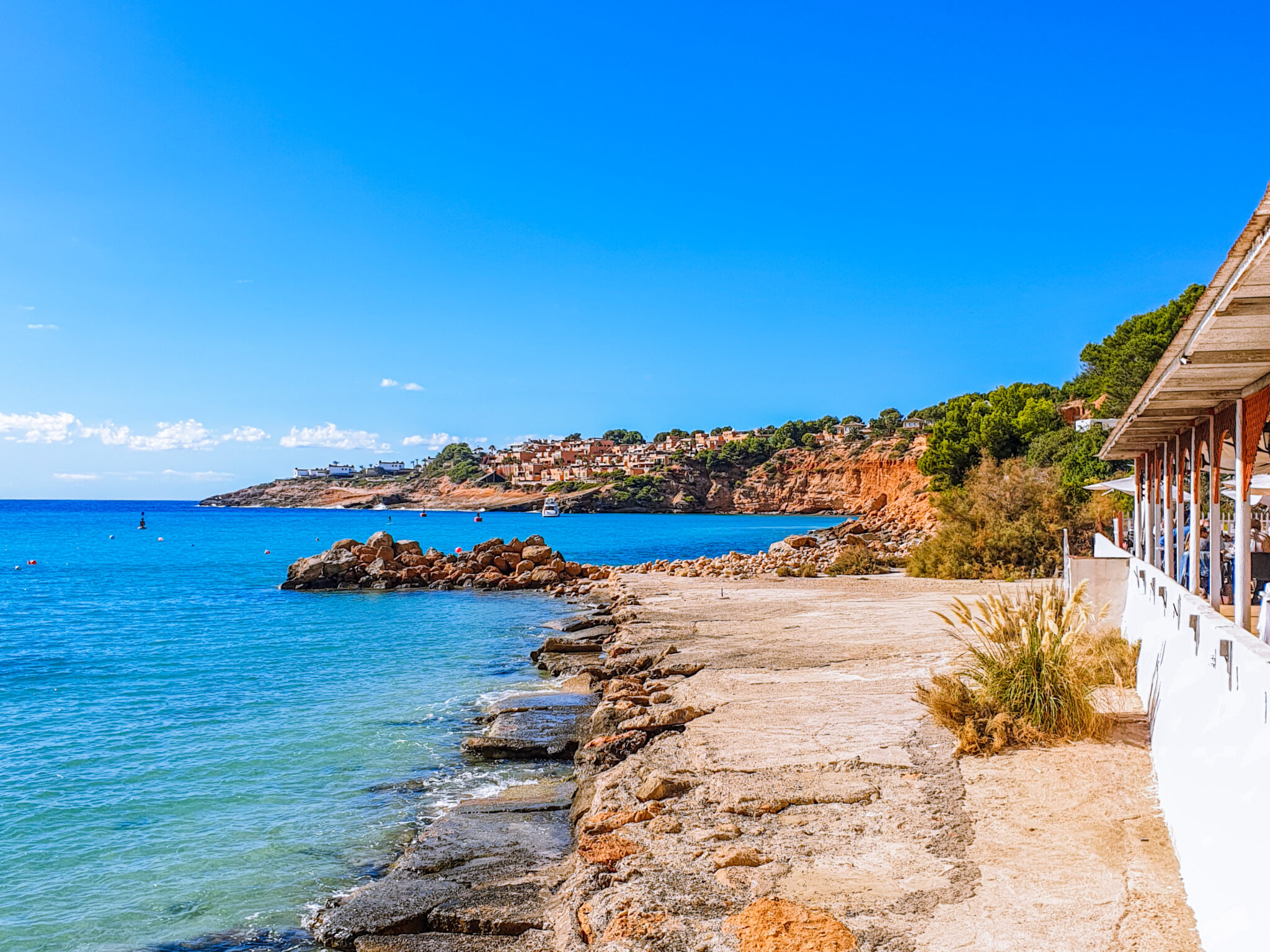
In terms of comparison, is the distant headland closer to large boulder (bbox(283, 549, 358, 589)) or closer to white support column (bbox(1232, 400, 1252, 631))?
large boulder (bbox(283, 549, 358, 589))

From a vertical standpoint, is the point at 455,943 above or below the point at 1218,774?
below

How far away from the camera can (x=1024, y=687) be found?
9.16 meters

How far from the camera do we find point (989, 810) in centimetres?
734

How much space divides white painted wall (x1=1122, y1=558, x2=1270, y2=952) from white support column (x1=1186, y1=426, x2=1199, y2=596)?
2.83 meters

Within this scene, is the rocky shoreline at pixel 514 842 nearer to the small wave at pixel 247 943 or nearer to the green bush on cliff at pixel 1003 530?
the small wave at pixel 247 943

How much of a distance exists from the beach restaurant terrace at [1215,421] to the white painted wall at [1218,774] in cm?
126

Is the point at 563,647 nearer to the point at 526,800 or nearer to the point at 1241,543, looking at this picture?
the point at 526,800

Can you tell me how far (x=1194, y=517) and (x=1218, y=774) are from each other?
240 inches

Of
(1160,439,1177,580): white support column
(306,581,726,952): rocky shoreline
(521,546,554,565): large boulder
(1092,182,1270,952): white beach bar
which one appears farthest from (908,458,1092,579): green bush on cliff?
(306,581,726,952): rocky shoreline

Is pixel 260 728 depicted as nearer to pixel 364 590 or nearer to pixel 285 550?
pixel 364 590

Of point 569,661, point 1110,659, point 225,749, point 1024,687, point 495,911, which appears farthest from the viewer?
point 569,661

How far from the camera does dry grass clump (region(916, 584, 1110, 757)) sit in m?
8.92

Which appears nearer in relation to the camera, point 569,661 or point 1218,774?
point 1218,774

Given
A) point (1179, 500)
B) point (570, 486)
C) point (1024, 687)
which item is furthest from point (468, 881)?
point (570, 486)
